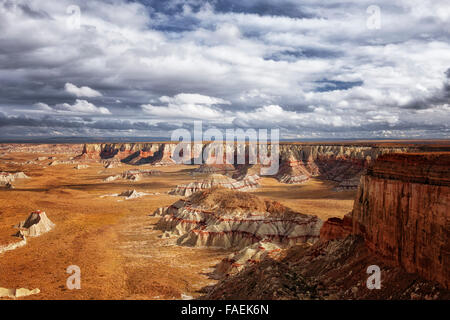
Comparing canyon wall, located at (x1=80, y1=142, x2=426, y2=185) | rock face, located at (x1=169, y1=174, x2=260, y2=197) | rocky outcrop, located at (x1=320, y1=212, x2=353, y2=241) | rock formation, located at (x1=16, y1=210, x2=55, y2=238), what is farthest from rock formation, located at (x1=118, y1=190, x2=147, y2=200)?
rocky outcrop, located at (x1=320, y1=212, x2=353, y2=241)

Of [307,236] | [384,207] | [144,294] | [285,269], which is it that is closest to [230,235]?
[307,236]

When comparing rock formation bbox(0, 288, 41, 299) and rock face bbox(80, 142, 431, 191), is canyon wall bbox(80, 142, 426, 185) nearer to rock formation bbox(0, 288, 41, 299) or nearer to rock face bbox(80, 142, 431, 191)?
rock face bbox(80, 142, 431, 191)

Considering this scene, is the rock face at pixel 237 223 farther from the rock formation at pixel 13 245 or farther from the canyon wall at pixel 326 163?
the canyon wall at pixel 326 163

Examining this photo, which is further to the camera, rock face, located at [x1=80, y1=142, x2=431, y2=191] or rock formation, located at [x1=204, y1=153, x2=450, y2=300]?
rock face, located at [x1=80, y1=142, x2=431, y2=191]

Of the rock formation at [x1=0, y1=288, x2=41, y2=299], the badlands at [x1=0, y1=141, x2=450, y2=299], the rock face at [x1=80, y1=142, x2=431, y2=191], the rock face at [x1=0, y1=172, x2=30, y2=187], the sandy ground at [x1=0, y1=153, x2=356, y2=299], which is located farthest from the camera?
the rock face at [x1=80, y1=142, x2=431, y2=191]

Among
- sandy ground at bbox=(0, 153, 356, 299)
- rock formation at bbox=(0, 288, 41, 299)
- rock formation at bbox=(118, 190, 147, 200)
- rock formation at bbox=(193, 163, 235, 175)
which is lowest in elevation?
sandy ground at bbox=(0, 153, 356, 299)

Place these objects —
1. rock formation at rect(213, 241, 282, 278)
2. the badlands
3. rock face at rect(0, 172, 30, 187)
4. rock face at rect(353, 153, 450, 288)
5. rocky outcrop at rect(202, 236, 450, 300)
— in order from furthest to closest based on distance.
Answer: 1. rock face at rect(0, 172, 30, 187)
2. rock formation at rect(213, 241, 282, 278)
3. the badlands
4. rocky outcrop at rect(202, 236, 450, 300)
5. rock face at rect(353, 153, 450, 288)

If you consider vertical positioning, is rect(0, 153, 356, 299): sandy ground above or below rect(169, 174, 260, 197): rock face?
below
